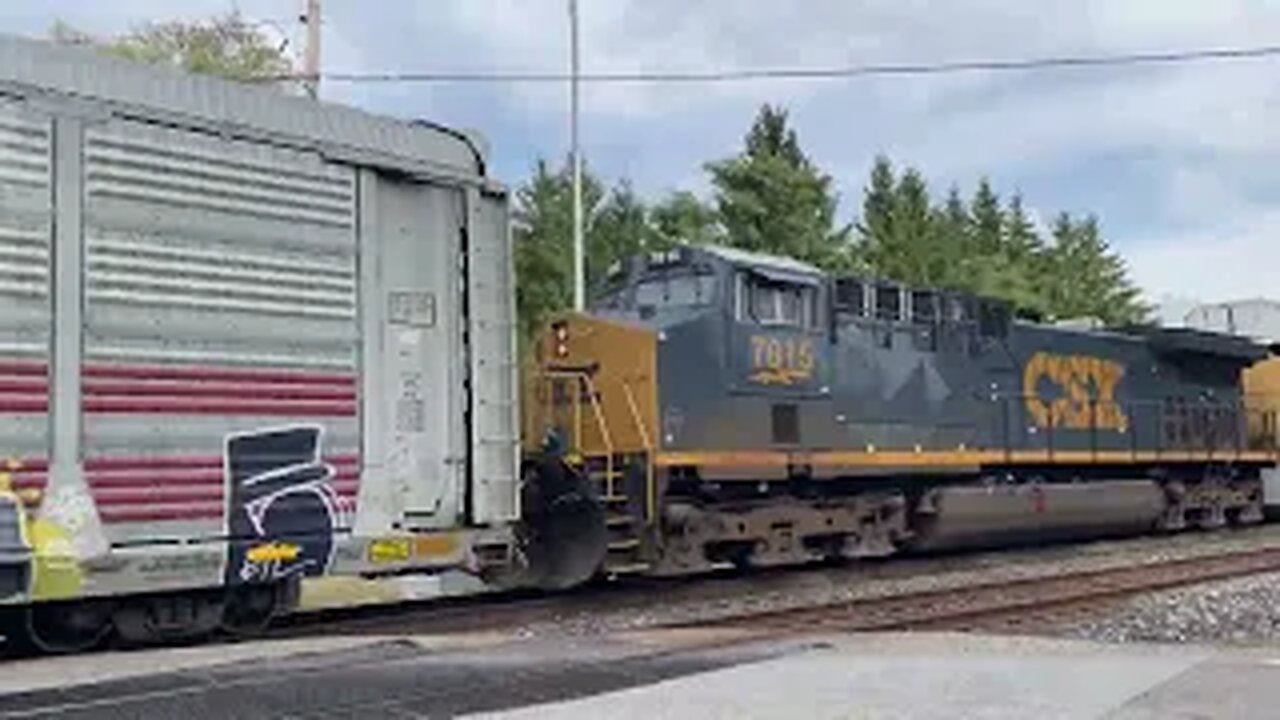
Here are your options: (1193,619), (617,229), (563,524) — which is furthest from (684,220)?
(1193,619)

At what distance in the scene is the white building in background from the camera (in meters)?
31.2

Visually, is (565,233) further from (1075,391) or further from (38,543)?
(38,543)

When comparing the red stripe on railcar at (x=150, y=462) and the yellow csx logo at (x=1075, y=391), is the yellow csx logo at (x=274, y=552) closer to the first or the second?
the red stripe on railcar at (x=150, y=462)

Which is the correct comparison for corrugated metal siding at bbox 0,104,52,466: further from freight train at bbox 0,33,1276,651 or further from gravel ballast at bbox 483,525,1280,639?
gravel ballast at bbox 483,525,1280,639

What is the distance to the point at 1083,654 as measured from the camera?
31.3 feet

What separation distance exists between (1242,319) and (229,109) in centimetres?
2645

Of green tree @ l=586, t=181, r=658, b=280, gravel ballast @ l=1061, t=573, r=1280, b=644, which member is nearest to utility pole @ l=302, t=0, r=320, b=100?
gravel ballast @ l=1061, t=573, r=1280, b=644

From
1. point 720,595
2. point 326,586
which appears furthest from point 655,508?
point 326,586

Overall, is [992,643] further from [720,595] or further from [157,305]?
[157,305]

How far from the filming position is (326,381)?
33.6ft

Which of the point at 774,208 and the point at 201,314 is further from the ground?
the point at 774,208

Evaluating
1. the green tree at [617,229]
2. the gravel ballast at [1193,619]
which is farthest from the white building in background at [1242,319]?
the gravel ballast at [1193,619]

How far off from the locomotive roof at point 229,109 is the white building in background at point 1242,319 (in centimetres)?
2333

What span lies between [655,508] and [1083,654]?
558cm
